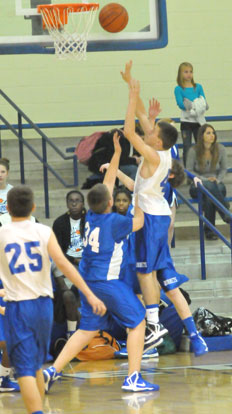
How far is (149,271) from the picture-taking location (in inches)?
A: 274

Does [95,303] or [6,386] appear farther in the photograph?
[6,386]

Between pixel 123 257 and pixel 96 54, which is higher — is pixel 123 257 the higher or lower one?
the lower one

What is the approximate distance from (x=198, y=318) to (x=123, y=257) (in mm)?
2320

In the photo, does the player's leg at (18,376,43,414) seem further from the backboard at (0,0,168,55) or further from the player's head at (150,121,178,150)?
the backboard at (0,0,168,55)

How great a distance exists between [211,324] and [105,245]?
2.48 meters

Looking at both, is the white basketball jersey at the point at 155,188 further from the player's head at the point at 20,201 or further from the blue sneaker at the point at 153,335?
the player's head at the point at 20,201

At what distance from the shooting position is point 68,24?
9.44 meters

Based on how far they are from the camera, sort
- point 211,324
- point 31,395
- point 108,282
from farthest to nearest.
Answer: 1. point 211,324
2. point 108,282
3. point 31,395

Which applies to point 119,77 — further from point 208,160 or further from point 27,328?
point 27,328

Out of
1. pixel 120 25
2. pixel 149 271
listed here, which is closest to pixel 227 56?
pixel 120 25

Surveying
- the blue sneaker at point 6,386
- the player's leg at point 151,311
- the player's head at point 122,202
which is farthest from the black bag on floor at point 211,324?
the blue sneaker at point 6,386

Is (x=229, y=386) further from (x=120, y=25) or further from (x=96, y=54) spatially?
(x=96, y=54)

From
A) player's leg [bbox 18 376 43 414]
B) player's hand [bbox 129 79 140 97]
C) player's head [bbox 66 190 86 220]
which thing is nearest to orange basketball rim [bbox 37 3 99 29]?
player's head [bbox 66 190 86 220]

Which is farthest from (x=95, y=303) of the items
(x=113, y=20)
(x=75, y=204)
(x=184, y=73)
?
(x=184, y=73)
